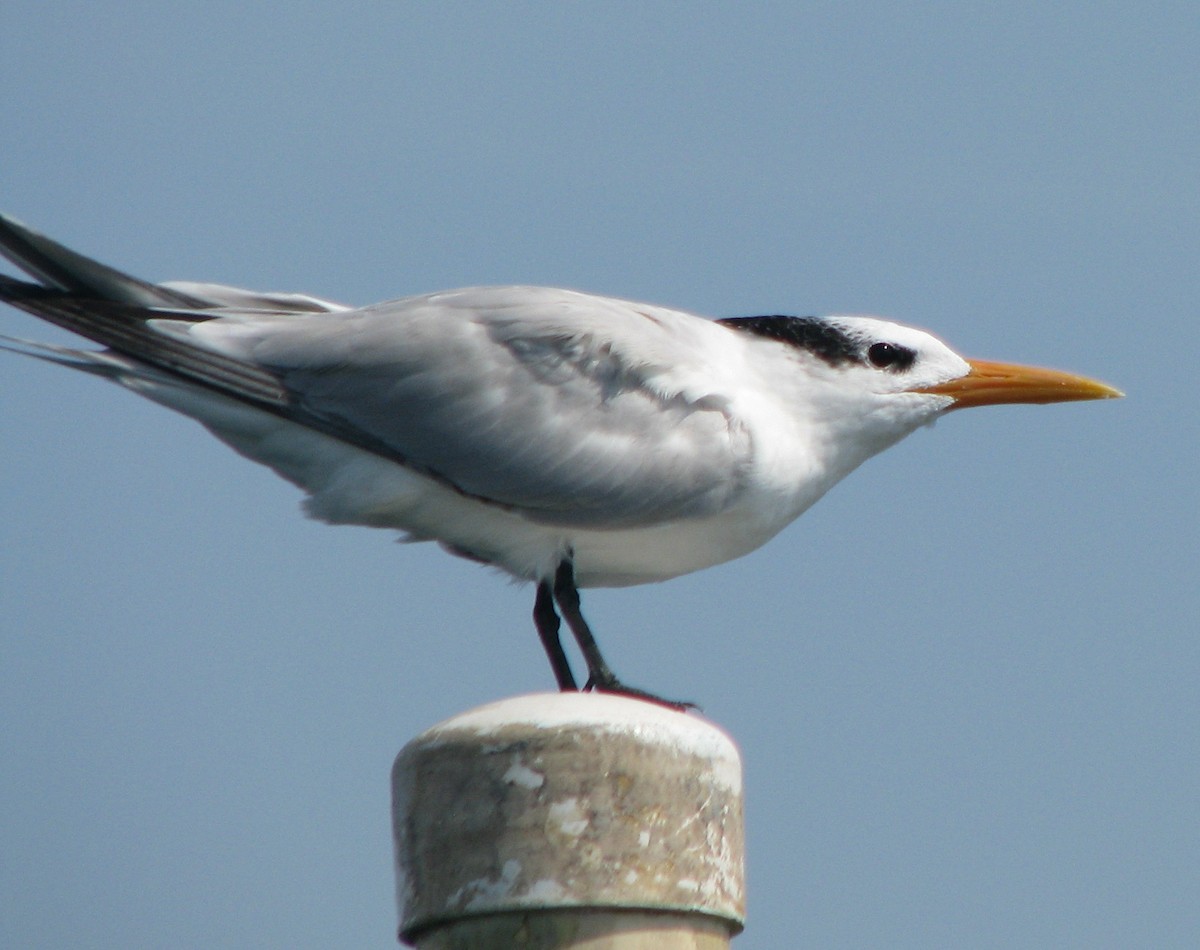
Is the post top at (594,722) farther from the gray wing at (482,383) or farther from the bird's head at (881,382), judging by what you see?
the bird's head at (881,382)

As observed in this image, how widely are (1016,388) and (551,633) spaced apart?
2.35 metres

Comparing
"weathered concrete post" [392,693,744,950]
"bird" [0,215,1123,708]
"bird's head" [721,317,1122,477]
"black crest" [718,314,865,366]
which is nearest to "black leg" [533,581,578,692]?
"bird" [0,215,1123,708]

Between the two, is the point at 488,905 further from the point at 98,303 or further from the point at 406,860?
the point at 98,303

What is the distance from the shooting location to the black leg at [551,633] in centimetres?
714

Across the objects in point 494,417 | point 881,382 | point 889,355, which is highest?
point 889,355

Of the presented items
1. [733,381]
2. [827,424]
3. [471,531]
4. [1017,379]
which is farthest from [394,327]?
[1017,379]

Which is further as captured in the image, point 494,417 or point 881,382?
point 881,382

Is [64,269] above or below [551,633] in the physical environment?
above

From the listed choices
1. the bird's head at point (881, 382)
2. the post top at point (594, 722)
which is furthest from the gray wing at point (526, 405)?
the post top at point (594, 722)

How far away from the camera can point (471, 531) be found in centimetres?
711

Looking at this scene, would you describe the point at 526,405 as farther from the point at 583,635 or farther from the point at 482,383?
the point at 583,635

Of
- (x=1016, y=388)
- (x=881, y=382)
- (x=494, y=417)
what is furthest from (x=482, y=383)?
(x=1016, y=388)

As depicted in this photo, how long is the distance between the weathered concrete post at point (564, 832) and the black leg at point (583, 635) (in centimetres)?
184

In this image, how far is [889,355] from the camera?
774cm
